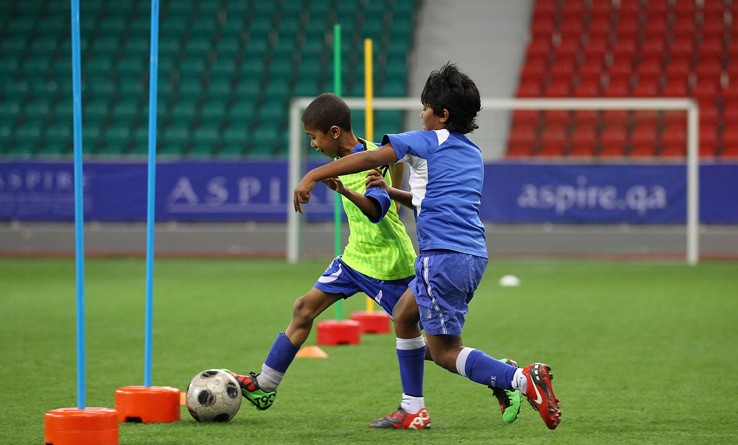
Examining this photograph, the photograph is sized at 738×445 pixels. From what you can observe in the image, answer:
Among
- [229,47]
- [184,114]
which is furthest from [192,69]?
[184,114]

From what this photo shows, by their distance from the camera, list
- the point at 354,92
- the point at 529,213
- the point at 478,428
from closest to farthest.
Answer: the point at 478,428
the point at 529,213
the point at 354,92

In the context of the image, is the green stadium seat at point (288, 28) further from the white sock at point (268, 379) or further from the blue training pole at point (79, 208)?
the blue training pole at point (79, 208)

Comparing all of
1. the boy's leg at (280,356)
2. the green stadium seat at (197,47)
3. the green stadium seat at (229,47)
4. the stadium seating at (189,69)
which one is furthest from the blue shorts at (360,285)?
the green stadium seat at (197,47)

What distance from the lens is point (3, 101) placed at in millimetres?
22797

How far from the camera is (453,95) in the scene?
202 inches

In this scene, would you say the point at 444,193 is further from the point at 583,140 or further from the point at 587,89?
the point at 587,89

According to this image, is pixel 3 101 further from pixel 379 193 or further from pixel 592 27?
pixel 379 193

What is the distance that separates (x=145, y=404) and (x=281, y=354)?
0.69 metres

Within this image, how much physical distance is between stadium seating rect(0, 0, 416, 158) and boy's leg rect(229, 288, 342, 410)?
15214 millimetres

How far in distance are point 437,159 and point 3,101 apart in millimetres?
19278

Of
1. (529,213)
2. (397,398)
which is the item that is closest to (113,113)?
(529,213)

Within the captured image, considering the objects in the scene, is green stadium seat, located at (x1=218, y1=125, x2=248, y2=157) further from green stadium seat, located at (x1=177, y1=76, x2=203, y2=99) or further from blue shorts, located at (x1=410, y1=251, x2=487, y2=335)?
blue shorts, located at (x1=410, y1=251, x2=487, y2=335)

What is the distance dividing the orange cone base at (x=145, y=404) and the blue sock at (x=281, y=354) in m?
0.49

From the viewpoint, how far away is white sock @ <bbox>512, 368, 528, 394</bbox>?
4984 millimetres
